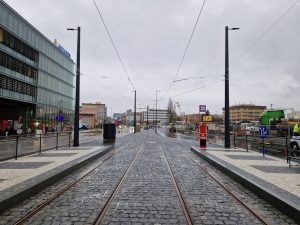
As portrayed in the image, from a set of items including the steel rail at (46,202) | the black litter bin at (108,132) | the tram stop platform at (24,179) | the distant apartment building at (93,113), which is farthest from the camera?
the distant apartment building at (93,113)

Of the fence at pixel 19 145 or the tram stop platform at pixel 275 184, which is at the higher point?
the fence at pixel 19 145

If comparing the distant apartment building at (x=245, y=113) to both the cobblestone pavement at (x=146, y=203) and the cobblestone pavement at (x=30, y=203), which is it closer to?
the cobblestone pavement at (x=146, y=203)

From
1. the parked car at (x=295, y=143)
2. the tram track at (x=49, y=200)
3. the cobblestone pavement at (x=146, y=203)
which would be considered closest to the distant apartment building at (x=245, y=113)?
the parked car at (x=295, y=143)

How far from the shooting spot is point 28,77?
155ft

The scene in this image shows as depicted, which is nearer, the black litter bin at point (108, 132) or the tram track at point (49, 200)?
the tram track at point (49, 200)

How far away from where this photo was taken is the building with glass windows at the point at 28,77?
40.0 meters

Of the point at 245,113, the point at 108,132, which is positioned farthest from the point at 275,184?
the point at 245,113

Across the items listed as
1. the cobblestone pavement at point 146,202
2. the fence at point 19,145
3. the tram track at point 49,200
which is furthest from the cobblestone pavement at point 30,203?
the fence at point 19,145

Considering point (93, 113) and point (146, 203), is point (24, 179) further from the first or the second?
point (93, 113)

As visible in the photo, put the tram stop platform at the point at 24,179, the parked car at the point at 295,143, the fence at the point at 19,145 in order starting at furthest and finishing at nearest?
the parked car at the point at 295,143, the fence at the point at 19,145, the tram stop platform at the point at 24,179

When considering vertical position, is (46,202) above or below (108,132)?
below

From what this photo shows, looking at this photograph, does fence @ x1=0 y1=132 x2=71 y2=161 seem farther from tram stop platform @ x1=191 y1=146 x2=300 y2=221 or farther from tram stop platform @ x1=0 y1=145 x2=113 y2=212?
tram stop platform @ x1=191 y1=146 x2=300 y2=221

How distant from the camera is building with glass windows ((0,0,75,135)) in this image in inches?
1576

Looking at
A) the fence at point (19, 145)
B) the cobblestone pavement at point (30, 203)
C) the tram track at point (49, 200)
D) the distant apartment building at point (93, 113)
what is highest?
the distant apartment building at point (93, 113)
